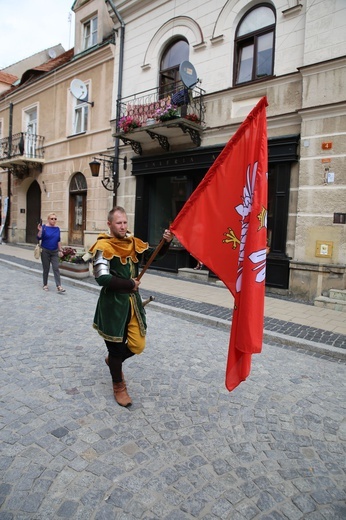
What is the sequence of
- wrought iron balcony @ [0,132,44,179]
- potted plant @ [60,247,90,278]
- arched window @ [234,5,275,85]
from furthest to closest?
1. wrought iron balcony @ [0,132,44,179]
2. potted plant @ [60,247,90,278]
3. arched window @ [234,5,275,85]

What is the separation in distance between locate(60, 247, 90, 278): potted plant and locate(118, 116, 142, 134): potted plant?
426 cm

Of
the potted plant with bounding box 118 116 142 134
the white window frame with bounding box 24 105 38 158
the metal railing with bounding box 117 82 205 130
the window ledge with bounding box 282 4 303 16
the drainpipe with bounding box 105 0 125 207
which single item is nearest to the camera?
the window ledge with bounding box 282 4 303 16

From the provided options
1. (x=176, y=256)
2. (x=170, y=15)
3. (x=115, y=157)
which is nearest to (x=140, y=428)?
(x=176, y=256)

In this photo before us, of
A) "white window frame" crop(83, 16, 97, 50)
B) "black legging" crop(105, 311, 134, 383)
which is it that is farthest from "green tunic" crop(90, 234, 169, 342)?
"white window frame" crop(83, 16, 97, 50)

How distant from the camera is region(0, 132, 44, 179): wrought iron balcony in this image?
1753cm

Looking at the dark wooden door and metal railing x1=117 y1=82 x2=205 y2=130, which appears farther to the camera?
the dark wooden door

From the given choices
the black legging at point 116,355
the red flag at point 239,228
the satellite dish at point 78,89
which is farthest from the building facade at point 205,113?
the black legging at point 116,355

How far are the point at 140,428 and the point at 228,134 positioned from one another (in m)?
8.94

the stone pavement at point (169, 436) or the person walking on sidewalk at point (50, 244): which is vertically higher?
the person walking on sidewalk at point (50, 244)

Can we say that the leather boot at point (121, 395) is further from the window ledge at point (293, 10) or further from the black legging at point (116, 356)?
the window ledge at point (293, 10)

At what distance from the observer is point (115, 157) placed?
13.3m

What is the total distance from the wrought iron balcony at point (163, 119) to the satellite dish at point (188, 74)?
0.75 feet

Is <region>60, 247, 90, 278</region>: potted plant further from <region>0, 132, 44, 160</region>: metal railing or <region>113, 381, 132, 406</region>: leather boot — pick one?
<region>0, 132, 44, 160</region>: metal railing

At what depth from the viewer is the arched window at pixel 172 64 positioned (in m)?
11.5
